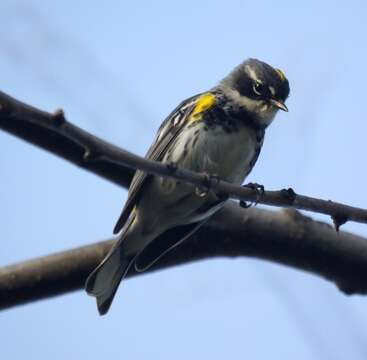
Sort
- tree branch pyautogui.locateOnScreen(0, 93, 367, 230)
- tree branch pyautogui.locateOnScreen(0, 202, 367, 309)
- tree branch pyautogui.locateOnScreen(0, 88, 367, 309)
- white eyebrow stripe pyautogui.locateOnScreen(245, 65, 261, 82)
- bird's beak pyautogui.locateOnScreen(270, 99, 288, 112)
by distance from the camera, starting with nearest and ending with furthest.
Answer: tree branch pyautogui.locateOnScreen(0, 93, 367, 230), tree branch pyautogui.locateOnScreen(0, 88, 367, 309), tree branch pyautogui.locateOnScreen(0, 202, 367, 309), bird's beak pyautogui.locateOnScreen(270, 99, 288, 112), white eyebrow stripe pyautogui.locateOnScreen(245, 65, 261, 82)

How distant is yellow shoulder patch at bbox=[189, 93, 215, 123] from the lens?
5.56m

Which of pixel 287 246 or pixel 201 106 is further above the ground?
pixel 201 106

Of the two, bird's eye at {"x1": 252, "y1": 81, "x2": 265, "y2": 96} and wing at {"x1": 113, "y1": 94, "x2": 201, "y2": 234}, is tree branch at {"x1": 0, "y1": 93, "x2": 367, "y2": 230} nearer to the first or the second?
wing at {"x1": 113, "y1": 94, "x2": 201, "y2": 234}

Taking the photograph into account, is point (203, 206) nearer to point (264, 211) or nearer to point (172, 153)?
point (172, 153)

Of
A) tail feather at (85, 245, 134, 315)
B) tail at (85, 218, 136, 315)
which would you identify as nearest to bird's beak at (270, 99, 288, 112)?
tail at (85, 218, 136, 315)

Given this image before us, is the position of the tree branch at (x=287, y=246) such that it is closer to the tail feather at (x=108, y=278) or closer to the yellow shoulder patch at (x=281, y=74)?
the tail feather at (x=108, y=278)

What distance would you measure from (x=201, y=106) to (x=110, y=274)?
1386mm

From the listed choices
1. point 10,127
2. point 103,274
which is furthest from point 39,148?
point 103,274

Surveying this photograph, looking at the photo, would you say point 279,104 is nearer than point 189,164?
No

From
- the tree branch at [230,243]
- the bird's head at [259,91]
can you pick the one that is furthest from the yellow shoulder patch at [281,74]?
the tree branch at [230,243]

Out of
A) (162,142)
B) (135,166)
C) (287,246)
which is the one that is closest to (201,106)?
(162,142)

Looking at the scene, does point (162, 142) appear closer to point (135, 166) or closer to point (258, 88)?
point (258, 88)

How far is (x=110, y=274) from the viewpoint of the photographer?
5.17 meters

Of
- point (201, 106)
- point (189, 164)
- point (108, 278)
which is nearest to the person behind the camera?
point (108, 278)
